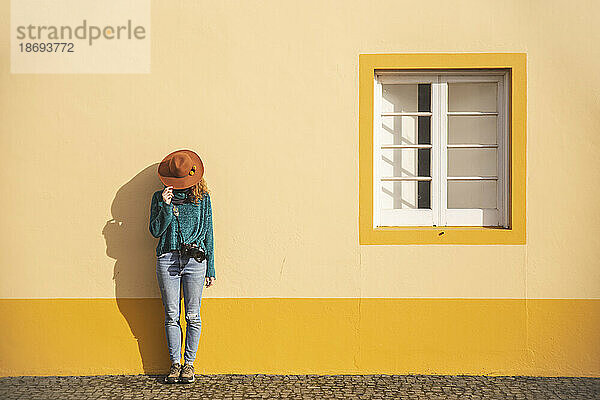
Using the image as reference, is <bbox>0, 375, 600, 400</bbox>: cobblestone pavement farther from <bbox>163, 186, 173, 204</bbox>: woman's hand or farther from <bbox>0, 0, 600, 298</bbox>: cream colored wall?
<bbox>163, 186, 173, 204</bbox>: woman's hand

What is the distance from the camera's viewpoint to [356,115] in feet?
21.2

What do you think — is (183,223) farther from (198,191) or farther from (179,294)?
(179,294)

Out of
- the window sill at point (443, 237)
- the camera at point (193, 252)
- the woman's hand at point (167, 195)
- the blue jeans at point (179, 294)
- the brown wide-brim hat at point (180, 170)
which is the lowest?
the blue jeans at point (179, 294)

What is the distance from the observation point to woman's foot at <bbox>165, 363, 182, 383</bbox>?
6285 mm

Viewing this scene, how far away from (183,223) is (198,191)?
30 centimetres

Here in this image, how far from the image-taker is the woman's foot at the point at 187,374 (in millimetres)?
6262

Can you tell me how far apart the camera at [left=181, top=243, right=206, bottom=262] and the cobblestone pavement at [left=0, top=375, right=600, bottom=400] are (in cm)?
110

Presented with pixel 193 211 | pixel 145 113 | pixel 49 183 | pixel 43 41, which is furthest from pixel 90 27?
pixel 193 211

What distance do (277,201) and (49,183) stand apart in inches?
80.2

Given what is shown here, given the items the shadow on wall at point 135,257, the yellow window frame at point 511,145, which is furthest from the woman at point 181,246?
the yellow window frame at point 511,145

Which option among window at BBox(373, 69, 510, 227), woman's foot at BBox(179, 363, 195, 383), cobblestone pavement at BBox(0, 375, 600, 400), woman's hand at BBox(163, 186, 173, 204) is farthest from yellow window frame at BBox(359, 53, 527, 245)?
woman's foot at BBox(179, 363, 195, 383)

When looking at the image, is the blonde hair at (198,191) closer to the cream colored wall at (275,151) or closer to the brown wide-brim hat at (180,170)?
the brown wide-brim hat at (180,170)

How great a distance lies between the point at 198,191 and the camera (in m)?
6.22

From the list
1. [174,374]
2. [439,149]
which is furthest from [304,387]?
[439,149]
